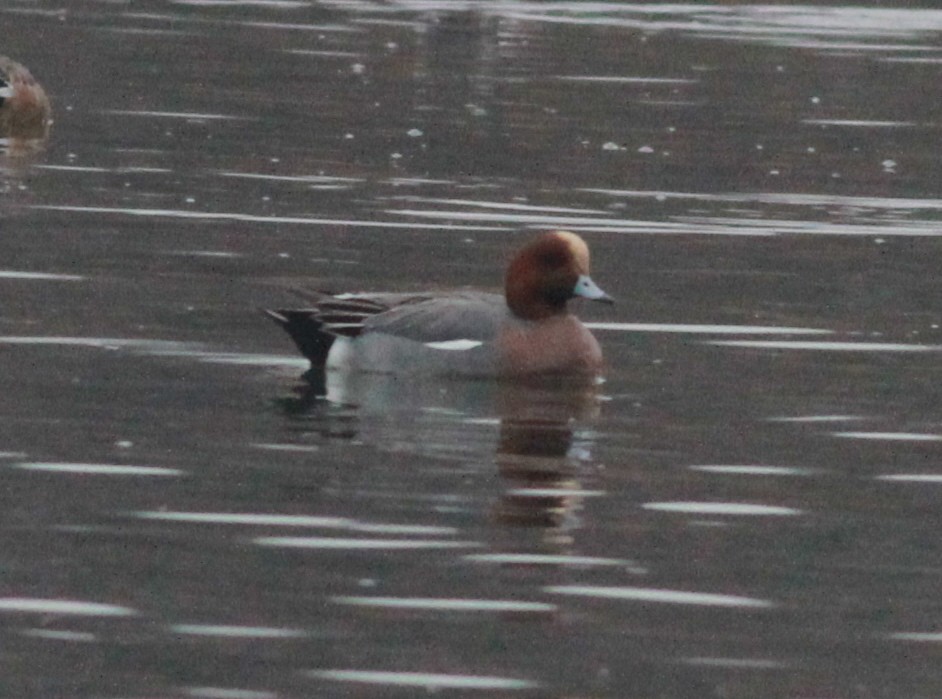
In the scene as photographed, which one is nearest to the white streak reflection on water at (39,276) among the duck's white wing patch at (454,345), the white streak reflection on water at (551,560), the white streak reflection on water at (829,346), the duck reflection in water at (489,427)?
the duck reflection in water at (489,427)

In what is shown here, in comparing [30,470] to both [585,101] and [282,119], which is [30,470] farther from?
[585,101]

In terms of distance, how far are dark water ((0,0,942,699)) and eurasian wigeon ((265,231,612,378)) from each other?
189 mm

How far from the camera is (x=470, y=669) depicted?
757 cm

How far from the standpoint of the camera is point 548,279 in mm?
12984

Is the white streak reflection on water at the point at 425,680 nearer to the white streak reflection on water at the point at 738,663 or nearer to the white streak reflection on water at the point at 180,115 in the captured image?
the white streak reflection on water at the point at 738,663

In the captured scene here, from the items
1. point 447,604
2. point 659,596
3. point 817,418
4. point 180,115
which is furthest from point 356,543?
point 180,115

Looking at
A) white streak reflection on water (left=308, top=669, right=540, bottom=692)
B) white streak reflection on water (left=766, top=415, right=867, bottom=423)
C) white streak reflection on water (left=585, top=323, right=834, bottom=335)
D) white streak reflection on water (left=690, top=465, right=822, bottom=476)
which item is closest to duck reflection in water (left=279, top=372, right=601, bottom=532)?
white streak reflection on water (left=690, top=465, right=822, bottom=476)

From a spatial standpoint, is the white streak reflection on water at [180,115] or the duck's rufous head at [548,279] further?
the white streak reflection on water at [180,115]

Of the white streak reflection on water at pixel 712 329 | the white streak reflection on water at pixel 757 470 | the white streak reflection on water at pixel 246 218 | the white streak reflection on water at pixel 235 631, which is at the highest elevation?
the white streak reflection on water at pixel 235 631

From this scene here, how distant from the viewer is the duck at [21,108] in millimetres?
22047

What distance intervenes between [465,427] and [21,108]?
11.6 metres

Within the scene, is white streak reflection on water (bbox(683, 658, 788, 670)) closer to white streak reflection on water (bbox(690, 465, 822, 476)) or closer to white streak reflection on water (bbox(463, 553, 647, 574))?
white streak reflection on water (bbox(463, 553, 647, 574))

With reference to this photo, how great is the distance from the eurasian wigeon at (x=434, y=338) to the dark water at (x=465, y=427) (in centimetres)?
19

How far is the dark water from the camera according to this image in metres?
7.83
